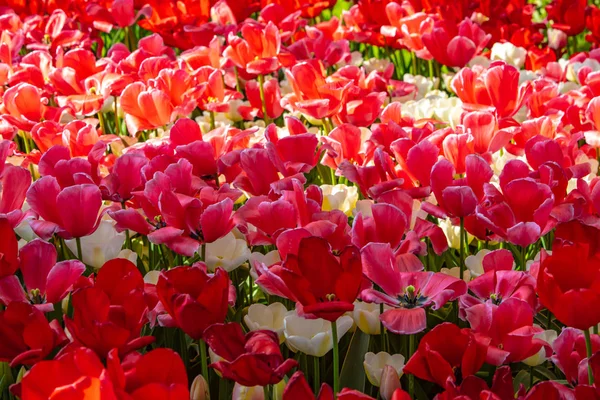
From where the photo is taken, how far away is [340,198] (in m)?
1.83

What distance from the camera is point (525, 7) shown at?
3654mm

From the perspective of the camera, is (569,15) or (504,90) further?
(569,15)

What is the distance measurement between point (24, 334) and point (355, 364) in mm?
533

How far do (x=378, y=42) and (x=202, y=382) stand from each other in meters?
2.33

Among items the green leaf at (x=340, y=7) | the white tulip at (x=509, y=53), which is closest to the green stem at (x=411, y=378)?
the white tulip at (x=509, y=53)

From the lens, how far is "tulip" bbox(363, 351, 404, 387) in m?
1.32

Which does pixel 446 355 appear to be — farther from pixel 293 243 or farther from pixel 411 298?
pixel 293 243

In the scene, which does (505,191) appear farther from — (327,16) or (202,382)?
(327,16)

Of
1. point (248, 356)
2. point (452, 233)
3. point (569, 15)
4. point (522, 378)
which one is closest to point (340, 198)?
point (452, 233)

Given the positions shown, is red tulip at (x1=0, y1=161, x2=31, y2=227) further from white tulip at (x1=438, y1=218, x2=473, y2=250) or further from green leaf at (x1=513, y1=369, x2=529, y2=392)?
green leaf at (x1=513, y1=369, x2=529, y2=392)

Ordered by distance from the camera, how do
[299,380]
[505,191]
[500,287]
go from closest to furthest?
[299,380] < [500,287] < [505,191]

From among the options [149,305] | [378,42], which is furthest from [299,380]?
[378,42]

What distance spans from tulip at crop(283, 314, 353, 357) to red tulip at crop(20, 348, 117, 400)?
39 cm

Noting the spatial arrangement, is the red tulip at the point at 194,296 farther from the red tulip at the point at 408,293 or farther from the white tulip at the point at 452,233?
the white tulip at the point at 452,233
